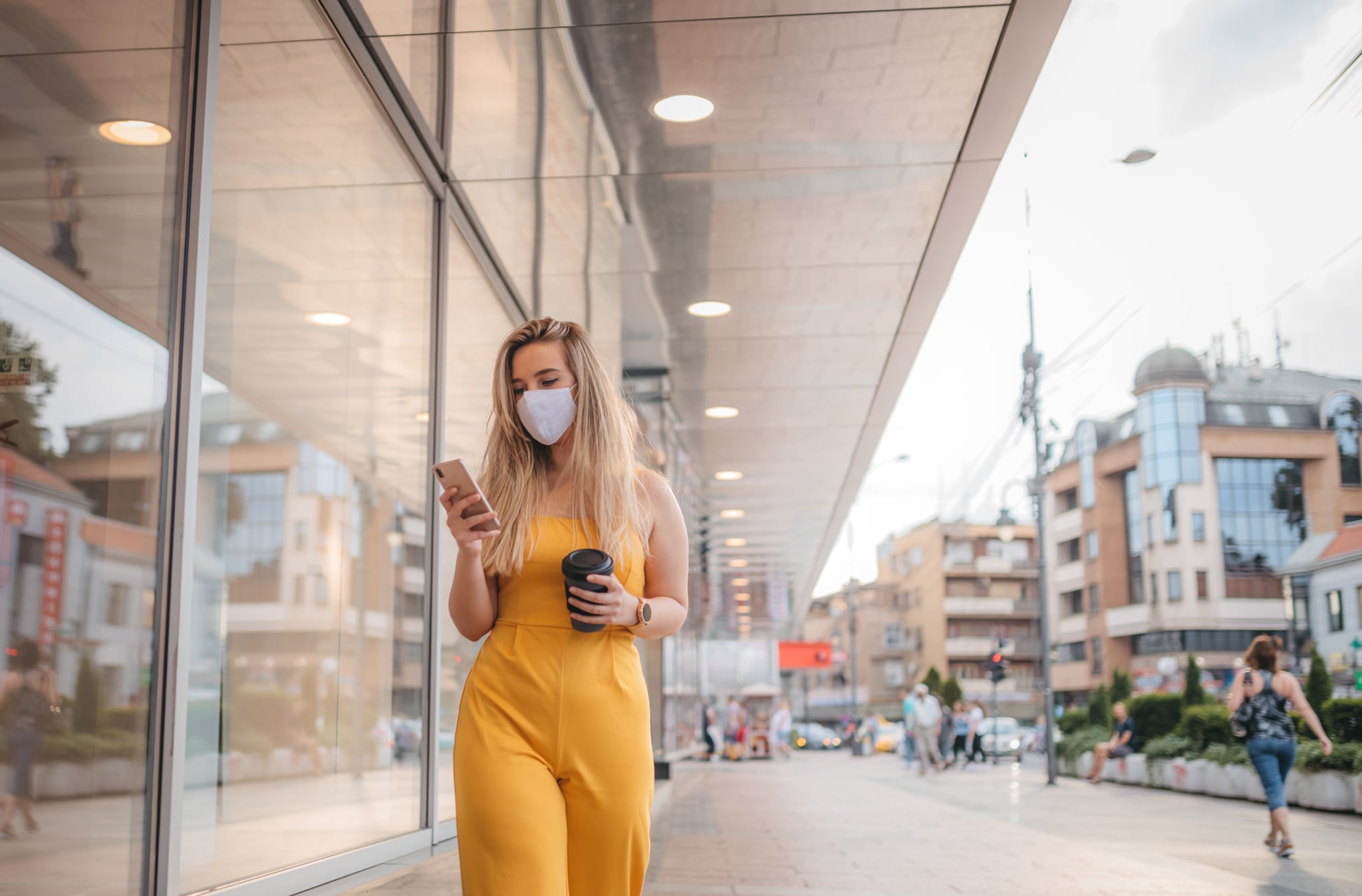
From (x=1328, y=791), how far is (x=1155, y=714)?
715 cm

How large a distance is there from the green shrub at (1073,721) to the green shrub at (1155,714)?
14.3 ft

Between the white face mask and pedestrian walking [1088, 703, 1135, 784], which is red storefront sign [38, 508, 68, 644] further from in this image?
pedestrian walking [1088, 703, 1135, 784]

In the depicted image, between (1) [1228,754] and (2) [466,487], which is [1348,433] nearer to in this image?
(1) [1228,754]

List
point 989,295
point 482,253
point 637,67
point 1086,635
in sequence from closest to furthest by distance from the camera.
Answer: point 637,67, point 482,253, point 989,295, point 1086,635

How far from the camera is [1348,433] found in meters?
18.6

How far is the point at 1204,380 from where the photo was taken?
2981 cm

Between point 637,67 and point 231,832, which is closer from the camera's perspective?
point 231,832

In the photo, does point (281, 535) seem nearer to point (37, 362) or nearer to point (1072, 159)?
point (37, 362)

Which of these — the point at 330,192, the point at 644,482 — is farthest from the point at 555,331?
the point at 330,192

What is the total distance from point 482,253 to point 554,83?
2161 millimetres

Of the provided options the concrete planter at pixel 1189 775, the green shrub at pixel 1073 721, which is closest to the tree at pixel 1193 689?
the concrete planter at pixel 1189 775


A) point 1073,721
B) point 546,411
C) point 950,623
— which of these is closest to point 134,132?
point 546,411

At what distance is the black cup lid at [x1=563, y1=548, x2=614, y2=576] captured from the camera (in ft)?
7.37

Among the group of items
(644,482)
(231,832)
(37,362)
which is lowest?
(231,832)
